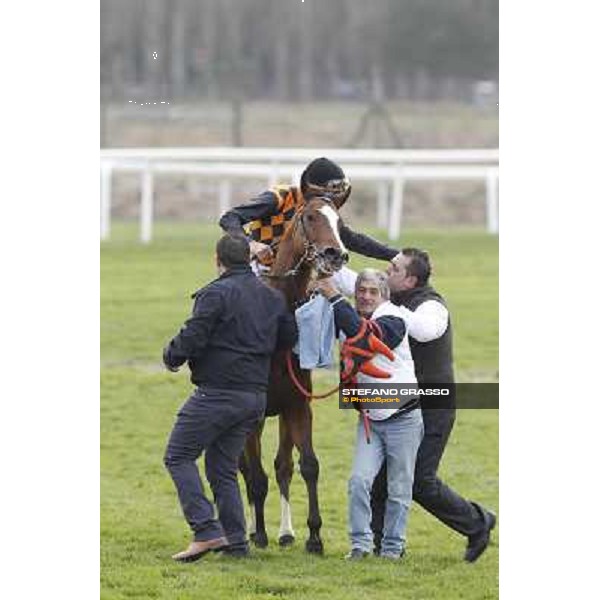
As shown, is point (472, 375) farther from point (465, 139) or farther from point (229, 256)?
point (465, 139)

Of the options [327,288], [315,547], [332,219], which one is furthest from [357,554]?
[332,219]

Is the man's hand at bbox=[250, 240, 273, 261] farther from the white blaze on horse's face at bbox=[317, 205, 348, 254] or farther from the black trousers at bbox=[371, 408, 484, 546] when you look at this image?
the black trousers at bbox=[371, 408, 484, 546]

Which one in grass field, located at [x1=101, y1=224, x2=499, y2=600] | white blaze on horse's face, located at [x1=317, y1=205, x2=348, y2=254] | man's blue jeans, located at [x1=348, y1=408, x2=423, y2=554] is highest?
white blaze on horse's face, located at [x1=317, y1=205, x2=348, y2=254]

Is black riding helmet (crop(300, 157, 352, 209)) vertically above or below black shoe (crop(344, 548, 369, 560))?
above

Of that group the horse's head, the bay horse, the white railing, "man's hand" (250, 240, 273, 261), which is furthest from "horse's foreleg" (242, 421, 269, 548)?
the white railing

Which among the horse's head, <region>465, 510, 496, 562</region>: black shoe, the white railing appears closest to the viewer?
the horse's head

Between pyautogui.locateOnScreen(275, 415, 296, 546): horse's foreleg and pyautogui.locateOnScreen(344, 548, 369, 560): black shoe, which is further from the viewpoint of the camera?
pyautogui.locateOnScreen(275, 415, 296, 546): horse's foreleg

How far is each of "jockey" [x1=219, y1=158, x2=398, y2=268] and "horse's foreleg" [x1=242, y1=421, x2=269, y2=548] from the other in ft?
2.55

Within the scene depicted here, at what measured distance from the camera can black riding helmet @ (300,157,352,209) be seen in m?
6.61

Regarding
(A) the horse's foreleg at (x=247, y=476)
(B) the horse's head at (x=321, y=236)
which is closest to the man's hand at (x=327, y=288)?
(B) the horse's head at (x=321, y=236)

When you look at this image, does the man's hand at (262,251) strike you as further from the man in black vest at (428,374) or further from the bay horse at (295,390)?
the man in black vest at (428,374)

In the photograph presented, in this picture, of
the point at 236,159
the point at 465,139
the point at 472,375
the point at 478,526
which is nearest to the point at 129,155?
the point at 236,159
